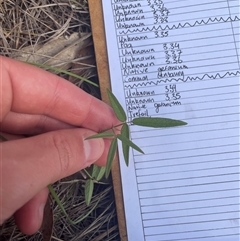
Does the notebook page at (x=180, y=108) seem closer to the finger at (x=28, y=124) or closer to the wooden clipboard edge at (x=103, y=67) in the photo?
the wooden clipboard edge at (x=103, y=67)

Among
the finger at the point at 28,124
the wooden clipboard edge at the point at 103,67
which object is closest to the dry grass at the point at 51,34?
the wooden clipboard edge at the point at 103,67

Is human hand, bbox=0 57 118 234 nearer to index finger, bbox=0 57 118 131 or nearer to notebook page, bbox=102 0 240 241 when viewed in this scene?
index finger, bbox=0 57 118 131

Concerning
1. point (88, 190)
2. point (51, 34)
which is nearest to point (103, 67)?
point (51, 34)

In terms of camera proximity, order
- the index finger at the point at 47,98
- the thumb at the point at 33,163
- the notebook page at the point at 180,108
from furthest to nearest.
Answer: the notebook page at the point at 180,108, the index finger at the point at 47,98, the thumb at the point at 33,163

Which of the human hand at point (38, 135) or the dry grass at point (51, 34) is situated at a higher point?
the dry grass at point (51, 34)

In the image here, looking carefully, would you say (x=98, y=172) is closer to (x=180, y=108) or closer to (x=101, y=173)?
(x=101, y=173)

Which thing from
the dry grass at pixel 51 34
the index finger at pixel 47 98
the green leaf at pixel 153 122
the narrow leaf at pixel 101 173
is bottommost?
the narrow leaf at pixel 101 173

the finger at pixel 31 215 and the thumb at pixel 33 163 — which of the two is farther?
the finger at pixel 31 215

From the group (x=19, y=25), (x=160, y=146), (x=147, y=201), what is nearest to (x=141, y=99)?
(x=160, y=146)
